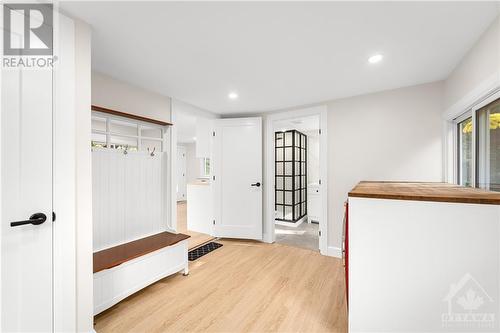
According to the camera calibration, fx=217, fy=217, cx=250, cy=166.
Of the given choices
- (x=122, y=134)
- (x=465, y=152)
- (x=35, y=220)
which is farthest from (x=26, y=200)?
(x=465, y=152)

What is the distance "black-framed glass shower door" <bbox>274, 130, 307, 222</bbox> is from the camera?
5.00 meters

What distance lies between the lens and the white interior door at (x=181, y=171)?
8578mm

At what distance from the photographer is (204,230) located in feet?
14.1

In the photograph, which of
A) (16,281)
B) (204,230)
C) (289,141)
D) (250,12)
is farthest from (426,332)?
(289,141)

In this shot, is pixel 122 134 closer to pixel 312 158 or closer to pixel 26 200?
pixel 26 200

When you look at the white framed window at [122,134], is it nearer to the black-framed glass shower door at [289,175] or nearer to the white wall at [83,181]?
the white wall at [83,181]

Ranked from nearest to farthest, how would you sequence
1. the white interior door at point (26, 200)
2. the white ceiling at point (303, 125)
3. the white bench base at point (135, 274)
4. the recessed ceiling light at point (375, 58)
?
the white interior door at point (26, 200) → the white bench base at point (135, 274) → the recessed ceiling light at point (375, 58) → the white ceiling at point (303, 125)

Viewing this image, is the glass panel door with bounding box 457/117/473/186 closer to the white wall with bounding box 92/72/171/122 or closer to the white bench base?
the white bench base

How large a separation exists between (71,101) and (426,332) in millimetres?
2708

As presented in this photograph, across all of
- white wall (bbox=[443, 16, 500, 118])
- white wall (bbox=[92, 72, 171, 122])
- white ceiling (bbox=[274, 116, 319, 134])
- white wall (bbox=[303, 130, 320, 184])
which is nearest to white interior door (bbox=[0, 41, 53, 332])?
white wall (bbox=[92, 72, 171, 122])

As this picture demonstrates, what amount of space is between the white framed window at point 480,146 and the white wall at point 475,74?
0.11 metres

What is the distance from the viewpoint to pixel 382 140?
2895 mm

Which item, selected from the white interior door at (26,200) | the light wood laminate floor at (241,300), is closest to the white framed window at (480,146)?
the light wood laminate floor at (241,300)

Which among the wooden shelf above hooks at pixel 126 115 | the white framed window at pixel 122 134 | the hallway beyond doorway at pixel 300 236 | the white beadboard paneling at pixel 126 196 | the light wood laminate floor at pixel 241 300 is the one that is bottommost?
the hallway beyond doorway at pixel 300 236
